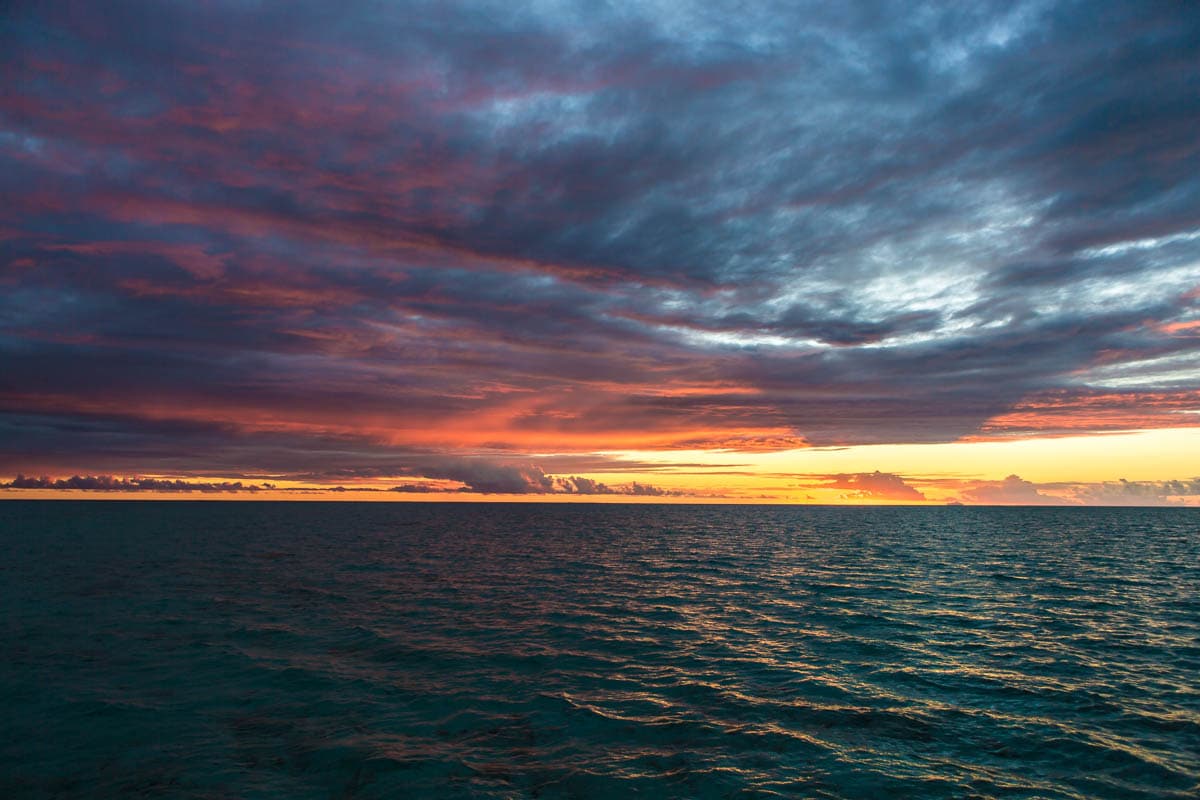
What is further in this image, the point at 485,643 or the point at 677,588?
the point at 677,588

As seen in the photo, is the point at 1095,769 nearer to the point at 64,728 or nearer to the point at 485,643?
the point at 485,643

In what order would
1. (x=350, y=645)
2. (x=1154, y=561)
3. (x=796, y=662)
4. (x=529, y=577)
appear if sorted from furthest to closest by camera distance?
(x=1154, y=561) < (x=529, y=577) < (x=350, y=645) < (x=796, y=662)

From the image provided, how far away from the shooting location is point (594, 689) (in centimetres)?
2216

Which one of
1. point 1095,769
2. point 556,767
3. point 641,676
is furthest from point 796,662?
point 556,767

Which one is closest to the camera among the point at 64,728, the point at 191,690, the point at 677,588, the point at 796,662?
the point at 64,728

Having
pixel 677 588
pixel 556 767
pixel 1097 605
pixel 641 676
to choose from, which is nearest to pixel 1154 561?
pixel 1097 605

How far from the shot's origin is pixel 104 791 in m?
14.6

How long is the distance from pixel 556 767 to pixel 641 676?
8241mm

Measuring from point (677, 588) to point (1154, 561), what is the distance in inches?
2307

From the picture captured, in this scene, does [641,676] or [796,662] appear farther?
[796,662]

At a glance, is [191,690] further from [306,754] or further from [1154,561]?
[1154,561]

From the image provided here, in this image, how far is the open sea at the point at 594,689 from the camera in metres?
15.5

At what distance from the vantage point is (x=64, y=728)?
18297 millimetres

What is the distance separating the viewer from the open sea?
15.5 meters
